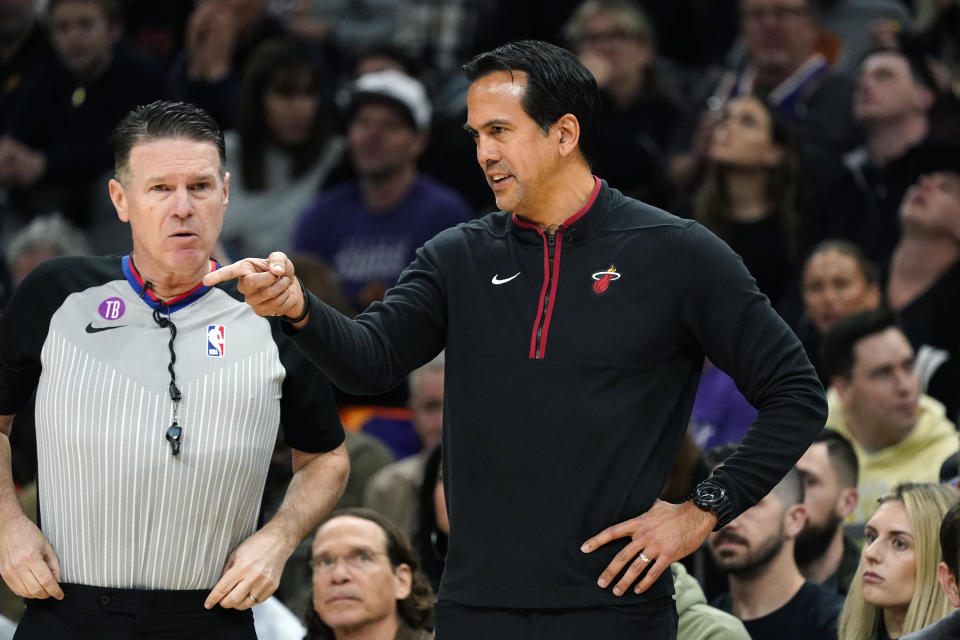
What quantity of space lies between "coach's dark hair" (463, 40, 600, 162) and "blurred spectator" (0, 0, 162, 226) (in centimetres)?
580

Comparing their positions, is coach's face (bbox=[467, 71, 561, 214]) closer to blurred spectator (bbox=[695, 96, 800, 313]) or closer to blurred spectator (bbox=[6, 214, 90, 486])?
blurred spectator (bbox=[695, 96, 800, 313])

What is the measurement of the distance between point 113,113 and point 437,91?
80.1 inches

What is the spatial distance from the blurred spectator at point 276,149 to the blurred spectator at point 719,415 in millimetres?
2668

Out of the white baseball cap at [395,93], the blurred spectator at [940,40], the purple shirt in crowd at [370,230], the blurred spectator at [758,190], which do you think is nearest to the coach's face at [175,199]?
the purple shirt in crowd at [370,230]

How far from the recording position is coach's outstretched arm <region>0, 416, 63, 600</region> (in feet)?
10.4

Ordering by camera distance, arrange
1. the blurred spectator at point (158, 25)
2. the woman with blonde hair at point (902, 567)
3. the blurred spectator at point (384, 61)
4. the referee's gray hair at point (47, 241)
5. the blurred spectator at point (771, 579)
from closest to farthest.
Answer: the woman with blonde hair at point (902, 567) < the blurred spectator at point (771, 579) < the referee's gray hair at point (47, 241) < the blurred spectator at point (384, 61) < the blurred spectator at point (158, 25)

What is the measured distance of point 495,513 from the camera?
9.62 feet

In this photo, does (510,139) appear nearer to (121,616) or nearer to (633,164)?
(121,616)

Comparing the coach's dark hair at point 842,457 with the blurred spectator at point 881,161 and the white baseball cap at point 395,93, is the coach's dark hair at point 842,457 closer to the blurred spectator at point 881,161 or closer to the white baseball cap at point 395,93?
the blurred spectator at point 881,161

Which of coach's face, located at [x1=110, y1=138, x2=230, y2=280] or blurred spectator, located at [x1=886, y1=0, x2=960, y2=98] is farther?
blurred spectator, located at [x1=886, y1=0, x2=960, y2=98]

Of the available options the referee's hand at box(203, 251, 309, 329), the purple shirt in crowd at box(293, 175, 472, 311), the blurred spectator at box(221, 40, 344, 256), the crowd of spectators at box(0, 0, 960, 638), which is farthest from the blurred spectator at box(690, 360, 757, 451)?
the referee's hand at box(203, 251, 309, 329)

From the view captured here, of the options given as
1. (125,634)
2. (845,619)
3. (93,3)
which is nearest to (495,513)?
(125,634)

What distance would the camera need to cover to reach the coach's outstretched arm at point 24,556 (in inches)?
124

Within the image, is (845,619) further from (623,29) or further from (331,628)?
(623,29)
